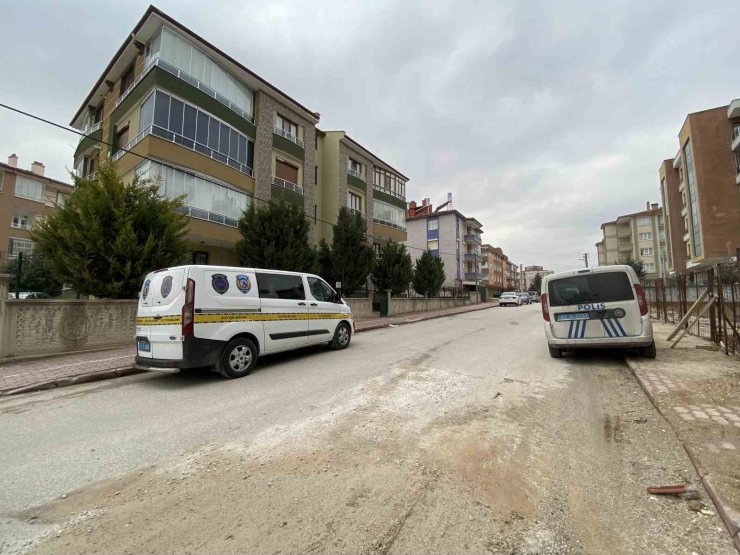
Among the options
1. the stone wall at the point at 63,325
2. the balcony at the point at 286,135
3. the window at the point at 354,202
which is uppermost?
the balcony at the point at 286,135

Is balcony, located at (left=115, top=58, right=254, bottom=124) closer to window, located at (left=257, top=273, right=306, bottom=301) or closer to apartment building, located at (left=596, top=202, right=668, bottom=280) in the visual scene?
window, located at (left=257, top=273, right=306, bottom=301)

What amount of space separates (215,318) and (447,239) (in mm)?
51208

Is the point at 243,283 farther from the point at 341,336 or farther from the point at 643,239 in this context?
the point at 643,239

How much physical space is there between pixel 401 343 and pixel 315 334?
3053 mm

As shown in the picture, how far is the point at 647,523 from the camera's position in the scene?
2.23 metres

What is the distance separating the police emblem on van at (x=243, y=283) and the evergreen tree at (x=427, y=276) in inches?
958

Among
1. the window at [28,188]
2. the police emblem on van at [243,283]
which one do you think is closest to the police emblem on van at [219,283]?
the police emblem on van at [243,283]

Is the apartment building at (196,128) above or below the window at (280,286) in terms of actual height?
above

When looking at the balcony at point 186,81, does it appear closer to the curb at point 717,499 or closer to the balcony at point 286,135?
the balcony at point 286,135

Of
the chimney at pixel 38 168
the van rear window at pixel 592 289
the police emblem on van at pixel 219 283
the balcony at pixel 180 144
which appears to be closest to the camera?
the police emblem on van at pixel 219 283

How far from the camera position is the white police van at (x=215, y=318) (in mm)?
5992

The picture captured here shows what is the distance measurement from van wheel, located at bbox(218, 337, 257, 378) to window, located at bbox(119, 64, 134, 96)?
18.6 m

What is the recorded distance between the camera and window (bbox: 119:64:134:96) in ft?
59.4

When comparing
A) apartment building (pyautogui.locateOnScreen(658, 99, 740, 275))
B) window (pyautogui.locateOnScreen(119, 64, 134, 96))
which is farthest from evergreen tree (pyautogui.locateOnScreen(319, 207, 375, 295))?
apartment building (pyautogui.locateOnScreen(658, 99, 740, 275))
